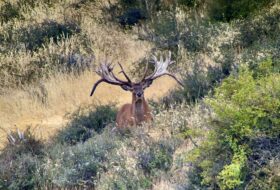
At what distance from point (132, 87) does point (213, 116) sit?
336 cm

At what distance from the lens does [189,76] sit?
11172mm

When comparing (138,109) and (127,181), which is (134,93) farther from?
(127,181)

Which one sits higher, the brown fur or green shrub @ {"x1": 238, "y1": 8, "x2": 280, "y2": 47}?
green shrub @ {"x1": 238, "y1": 8, "x2": 280, "y2": 47}

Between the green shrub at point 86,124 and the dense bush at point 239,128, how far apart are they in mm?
4106

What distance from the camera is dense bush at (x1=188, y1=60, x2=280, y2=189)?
6.11 meters

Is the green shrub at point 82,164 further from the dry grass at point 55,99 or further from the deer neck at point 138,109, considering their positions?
the dry grass at point 55,99

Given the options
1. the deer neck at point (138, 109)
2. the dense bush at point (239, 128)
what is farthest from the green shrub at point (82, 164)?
the dense bush at point (239, 128)

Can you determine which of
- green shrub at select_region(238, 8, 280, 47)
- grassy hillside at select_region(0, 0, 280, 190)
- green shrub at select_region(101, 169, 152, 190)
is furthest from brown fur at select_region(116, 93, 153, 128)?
green shrub at select_region(238, 8, 280, 47)

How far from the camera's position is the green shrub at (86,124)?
10.6 meters

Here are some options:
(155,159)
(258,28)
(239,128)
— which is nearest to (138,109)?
(155,159)

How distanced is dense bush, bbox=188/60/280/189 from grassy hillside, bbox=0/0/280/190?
0.5 inches

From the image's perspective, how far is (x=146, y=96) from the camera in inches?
492

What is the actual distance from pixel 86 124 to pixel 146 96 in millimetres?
1881

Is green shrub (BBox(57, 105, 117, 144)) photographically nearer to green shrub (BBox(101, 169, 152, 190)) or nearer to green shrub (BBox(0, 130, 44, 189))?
green shrub (BBox(0, 130, 44, 189))
